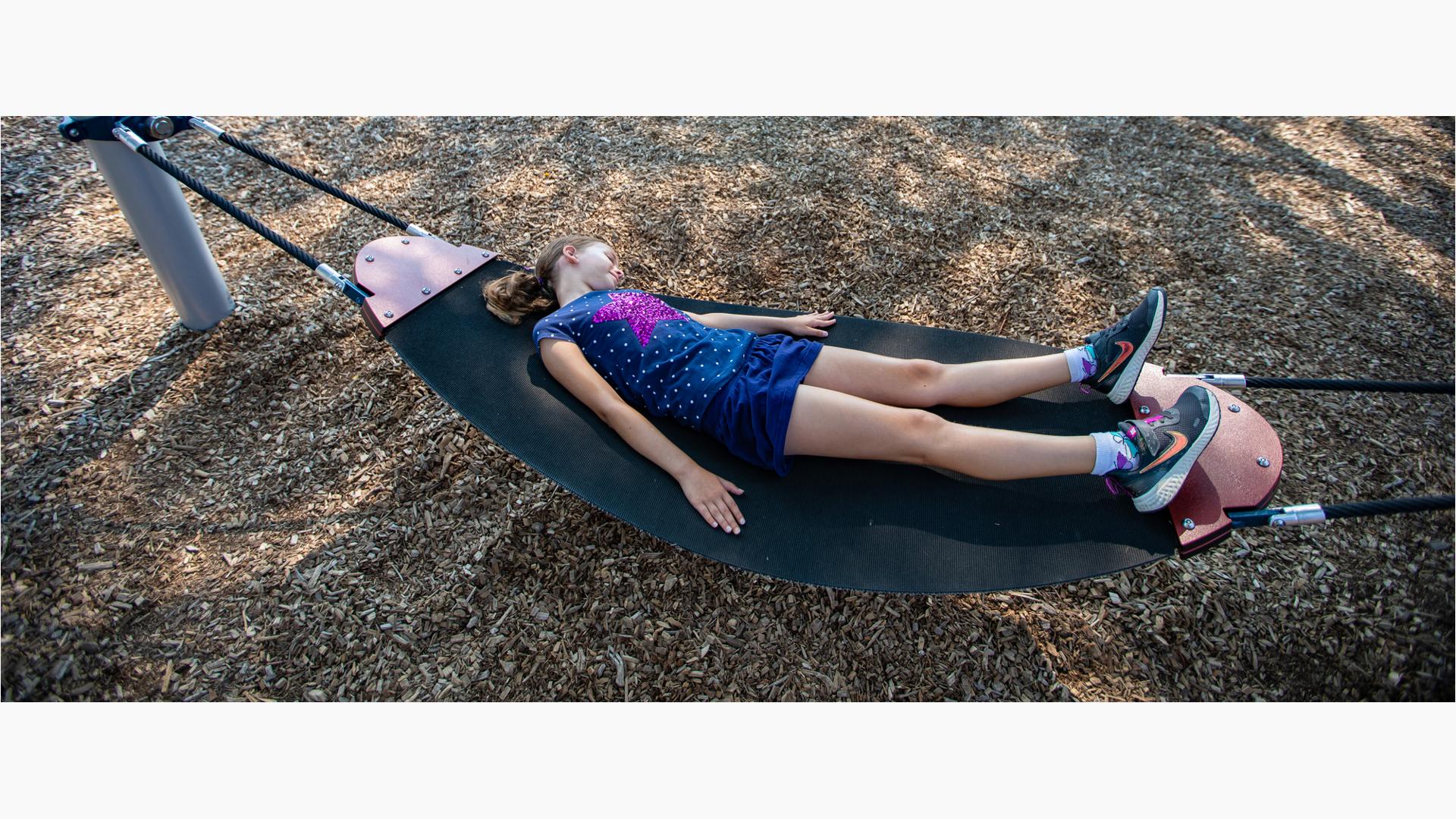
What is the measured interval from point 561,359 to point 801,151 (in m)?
2.28

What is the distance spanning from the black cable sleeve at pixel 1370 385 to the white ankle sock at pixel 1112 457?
43 cm

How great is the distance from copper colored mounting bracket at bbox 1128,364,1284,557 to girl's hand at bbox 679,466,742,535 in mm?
1152

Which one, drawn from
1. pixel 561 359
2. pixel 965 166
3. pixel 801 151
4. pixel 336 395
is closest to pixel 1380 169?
pixel 965 166

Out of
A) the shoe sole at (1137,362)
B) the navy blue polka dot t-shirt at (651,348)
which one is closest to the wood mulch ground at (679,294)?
the navy blue polka dot t-shirt at (651,348)

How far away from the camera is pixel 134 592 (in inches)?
86.8

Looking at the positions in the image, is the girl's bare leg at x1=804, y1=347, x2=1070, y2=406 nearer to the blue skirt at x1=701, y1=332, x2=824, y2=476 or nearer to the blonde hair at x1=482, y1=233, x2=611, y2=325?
the blue skirt at x1=701, y1=332, x2=824, y2=476

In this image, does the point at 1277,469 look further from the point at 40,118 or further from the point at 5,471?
the point at 40,118

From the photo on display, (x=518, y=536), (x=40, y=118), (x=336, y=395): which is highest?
(x=40, y=118)

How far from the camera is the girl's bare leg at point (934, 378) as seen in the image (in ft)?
7.48

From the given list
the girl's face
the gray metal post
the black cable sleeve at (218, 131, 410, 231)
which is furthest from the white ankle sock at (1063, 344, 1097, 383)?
the gray metal post

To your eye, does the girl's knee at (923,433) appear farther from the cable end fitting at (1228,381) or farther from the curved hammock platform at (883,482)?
the cable end fitting at (1228,381)

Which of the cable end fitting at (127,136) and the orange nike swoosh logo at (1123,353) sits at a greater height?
the cable end fitting at (127,136)

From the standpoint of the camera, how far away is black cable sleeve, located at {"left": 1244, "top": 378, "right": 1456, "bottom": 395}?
6.27ft

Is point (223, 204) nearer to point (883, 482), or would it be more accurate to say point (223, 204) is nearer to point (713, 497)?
point (713, 497)
